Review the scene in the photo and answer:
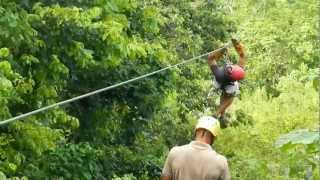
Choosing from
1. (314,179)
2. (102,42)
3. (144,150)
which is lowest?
(144,150)

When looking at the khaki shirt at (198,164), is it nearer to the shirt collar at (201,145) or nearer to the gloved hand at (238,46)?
the shirt collar at (201,145)

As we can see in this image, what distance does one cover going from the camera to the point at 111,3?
22.4 ft

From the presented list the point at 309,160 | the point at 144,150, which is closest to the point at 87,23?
the point at 309,160

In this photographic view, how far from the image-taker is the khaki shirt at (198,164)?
3195 mm

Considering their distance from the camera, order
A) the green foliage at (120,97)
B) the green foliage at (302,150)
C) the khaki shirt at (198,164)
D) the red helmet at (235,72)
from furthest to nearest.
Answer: the red helmet at (235,72), the green foliage at (120,97), the khaki shirt at (198,164), the green foliage at (302,150)

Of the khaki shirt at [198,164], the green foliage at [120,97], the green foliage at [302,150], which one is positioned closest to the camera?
the green foliage at [302,150]

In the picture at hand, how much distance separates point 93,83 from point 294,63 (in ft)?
49.4

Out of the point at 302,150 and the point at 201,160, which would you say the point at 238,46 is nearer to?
the point at 201,160

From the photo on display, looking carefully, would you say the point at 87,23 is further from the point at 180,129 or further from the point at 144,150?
the point at 180,129

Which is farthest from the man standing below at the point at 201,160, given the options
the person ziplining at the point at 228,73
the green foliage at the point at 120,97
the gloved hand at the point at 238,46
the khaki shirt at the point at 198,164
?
the gloved hand at the point at 238,46

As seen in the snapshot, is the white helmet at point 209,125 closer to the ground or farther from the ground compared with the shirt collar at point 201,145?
farther from the ground

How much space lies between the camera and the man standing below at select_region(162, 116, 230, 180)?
10.5ft

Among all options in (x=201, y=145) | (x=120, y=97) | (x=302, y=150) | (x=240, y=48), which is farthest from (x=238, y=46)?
(x=302, y=150)

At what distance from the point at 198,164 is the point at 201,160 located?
2 cm
